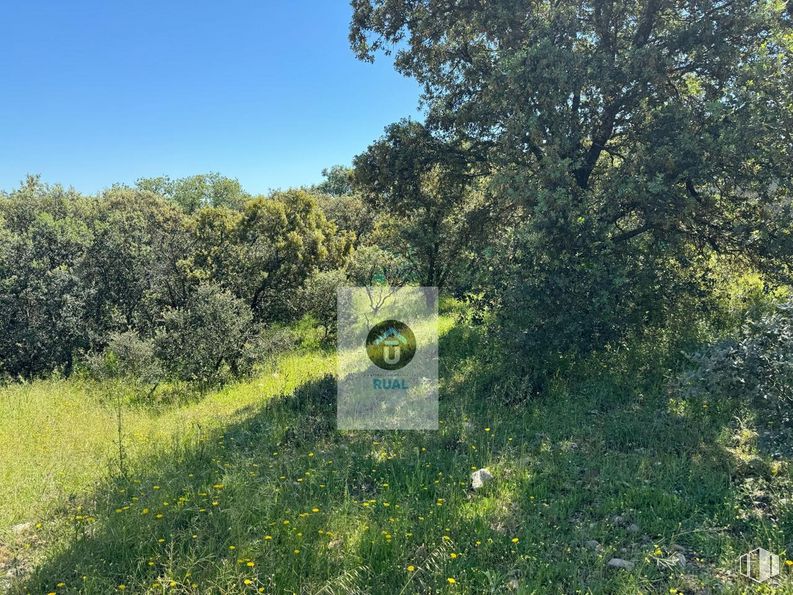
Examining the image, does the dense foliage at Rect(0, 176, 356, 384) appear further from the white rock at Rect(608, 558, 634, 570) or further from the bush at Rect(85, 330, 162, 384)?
the white rock at Rect(608, 558, 634, 570)

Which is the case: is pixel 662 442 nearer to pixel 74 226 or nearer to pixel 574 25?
pixel 574 25

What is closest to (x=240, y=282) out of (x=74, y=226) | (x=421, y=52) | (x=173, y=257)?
(x=173, y=257)

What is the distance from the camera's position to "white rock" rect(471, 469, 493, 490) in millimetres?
3997

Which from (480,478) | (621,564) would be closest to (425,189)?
(480,478)

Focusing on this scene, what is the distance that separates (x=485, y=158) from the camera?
8.06 meters

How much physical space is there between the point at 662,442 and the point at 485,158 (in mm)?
5331

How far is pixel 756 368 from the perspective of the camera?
355cm

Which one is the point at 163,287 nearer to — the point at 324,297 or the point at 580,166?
the point at 324,297

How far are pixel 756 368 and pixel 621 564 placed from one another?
1877 millimetres

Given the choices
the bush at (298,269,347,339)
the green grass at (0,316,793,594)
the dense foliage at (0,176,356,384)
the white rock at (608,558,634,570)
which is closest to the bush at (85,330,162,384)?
the dense foliage at (0,176,356,384)

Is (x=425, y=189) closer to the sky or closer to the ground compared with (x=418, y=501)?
closer to the sky

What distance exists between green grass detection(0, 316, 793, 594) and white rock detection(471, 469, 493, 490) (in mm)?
66

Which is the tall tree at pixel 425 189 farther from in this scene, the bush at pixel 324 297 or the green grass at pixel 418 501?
the green grass at pixel 418 501

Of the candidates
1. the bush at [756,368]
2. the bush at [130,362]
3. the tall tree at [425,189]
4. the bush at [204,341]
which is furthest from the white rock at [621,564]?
the bush at [130,362]
